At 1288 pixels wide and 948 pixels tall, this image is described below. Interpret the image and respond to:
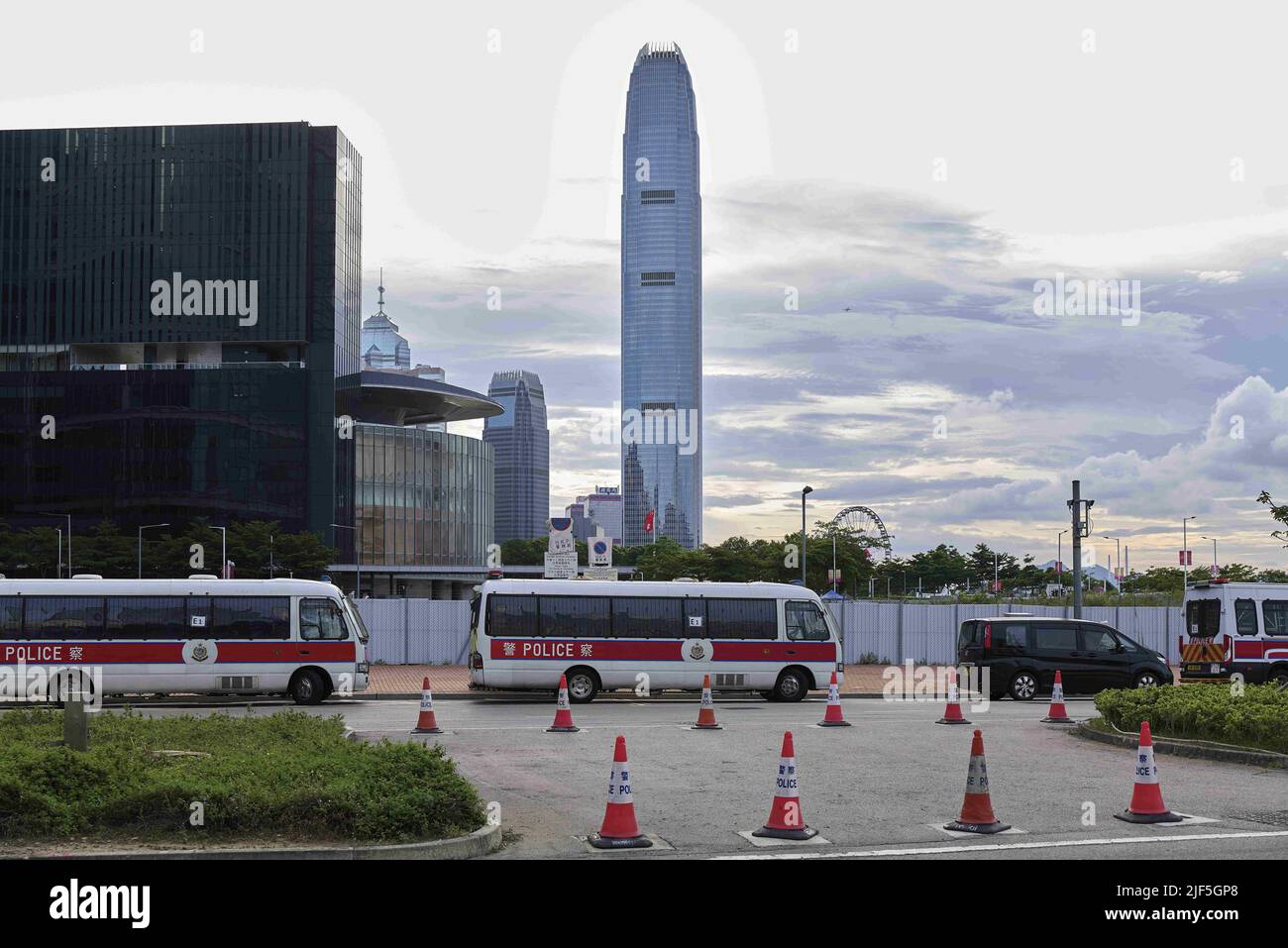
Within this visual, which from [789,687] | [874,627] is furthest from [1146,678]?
[874,627]

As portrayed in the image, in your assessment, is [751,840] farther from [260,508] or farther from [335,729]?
[260,508]

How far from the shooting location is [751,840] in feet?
36.6

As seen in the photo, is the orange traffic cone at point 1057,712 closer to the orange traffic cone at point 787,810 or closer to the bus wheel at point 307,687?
the orange traffic cone at point 787,810

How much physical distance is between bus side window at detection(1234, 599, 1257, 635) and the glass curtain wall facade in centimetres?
9513

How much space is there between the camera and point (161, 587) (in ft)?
91.0

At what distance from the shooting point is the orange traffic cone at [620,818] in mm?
10836

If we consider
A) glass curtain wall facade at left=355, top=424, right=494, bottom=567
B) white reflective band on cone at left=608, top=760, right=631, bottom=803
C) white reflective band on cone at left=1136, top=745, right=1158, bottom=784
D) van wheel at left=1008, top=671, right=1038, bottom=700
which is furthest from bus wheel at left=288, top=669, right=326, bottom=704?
glass curtain wall facade at left=355, top=424, right=494, bottom=567

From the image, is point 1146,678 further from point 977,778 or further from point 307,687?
point 977,778

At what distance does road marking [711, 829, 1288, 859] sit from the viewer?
10.5 meters

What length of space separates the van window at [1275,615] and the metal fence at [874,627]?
794cm

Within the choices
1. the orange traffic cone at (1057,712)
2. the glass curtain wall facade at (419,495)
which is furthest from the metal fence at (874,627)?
the glass curtain wall facade at (419,495)

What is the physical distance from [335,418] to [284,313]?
10432 mm

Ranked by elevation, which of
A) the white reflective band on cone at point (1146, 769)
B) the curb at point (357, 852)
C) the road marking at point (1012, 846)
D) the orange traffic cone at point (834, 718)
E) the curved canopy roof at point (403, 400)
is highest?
the curved canopy roof at point (403, 400)
